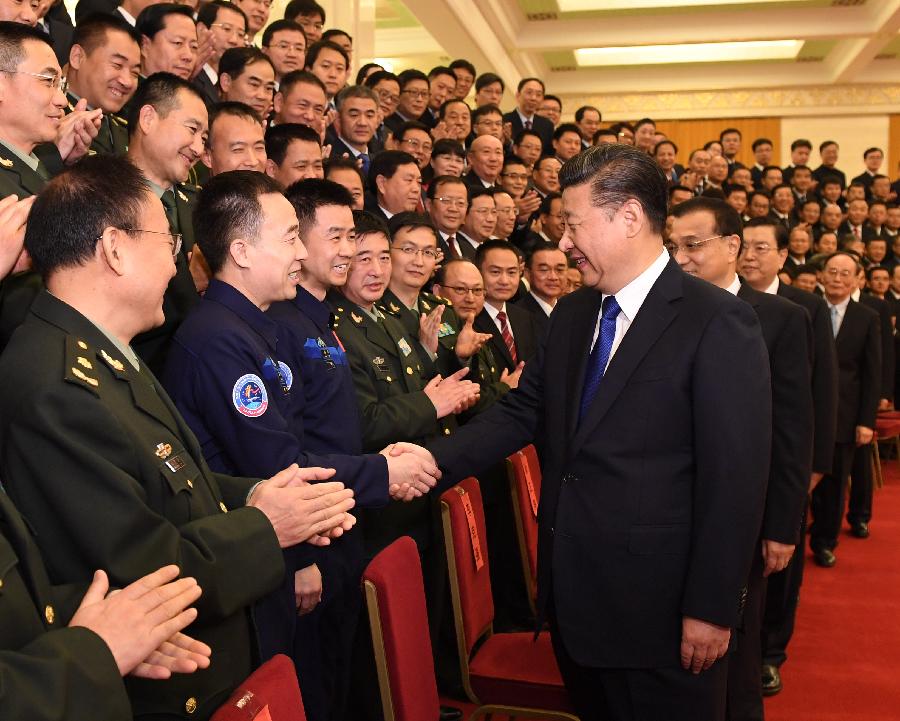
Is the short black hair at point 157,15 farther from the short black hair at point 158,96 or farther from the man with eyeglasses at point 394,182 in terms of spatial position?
the man with eyeglasses at point 394,182

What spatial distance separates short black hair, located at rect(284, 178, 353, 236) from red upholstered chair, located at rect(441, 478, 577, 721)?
0.85 metres

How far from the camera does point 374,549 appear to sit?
8.68 ft

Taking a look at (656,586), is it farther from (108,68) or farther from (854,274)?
(854,274)

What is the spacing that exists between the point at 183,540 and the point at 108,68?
2.04 metres

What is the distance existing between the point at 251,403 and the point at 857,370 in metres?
4.01

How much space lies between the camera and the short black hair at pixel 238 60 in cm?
362

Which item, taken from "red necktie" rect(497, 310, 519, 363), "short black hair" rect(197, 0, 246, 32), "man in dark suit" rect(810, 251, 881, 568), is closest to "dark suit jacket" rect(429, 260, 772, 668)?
"red necktie" rect(497, 310, 519, 363)

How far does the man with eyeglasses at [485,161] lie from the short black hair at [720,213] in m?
3.06

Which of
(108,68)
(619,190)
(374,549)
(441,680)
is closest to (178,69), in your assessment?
(108,68)

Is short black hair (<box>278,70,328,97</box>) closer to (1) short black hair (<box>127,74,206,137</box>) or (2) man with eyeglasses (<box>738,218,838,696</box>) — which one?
(1) short black hair (<box>127,74,206,137</box>)

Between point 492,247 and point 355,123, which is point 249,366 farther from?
point 355,123

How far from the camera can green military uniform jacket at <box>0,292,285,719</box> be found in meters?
1.30

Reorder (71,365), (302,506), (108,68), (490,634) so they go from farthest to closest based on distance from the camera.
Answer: (108,68) < (490,634) < (302,506) < (71,365)

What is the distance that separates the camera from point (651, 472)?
175 centimetres
